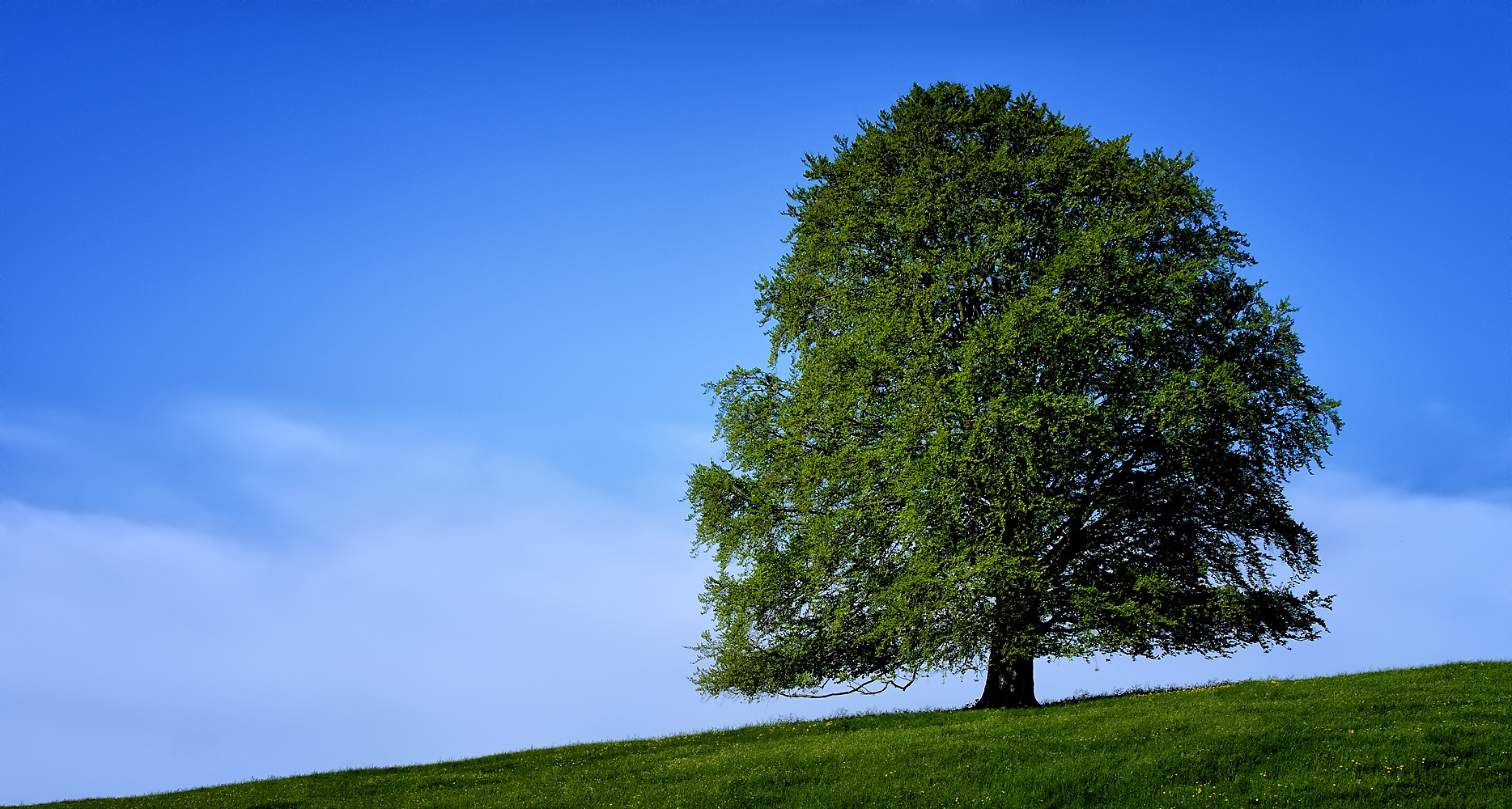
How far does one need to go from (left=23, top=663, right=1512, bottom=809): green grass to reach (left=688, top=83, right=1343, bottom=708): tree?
6.86 ft

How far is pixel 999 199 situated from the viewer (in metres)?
24.3

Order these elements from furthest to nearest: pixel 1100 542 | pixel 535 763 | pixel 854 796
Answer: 1. pixel 1100 542
2. pixel 535 763
3. pixel 854 796

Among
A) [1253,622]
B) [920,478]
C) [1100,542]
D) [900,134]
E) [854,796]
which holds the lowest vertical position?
[854,796]

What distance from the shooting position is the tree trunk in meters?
23.2

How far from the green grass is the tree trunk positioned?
5.59 feet

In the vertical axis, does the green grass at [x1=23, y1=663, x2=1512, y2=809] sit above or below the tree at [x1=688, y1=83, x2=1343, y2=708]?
below

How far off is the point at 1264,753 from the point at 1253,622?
339 inches

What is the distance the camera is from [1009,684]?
2348 centimetres

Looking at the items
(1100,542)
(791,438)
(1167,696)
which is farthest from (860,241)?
(1167,696)

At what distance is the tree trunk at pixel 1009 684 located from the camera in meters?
23.2

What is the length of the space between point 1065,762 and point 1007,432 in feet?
24.3

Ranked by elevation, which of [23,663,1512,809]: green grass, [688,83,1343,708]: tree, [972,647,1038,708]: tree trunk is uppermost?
[688,83,1343,708]: tree

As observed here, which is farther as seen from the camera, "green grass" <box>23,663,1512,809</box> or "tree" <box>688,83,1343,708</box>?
"tree" <box>688,83,1343,708</box>

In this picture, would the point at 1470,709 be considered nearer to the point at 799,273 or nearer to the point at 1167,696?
the point at 1167,696
